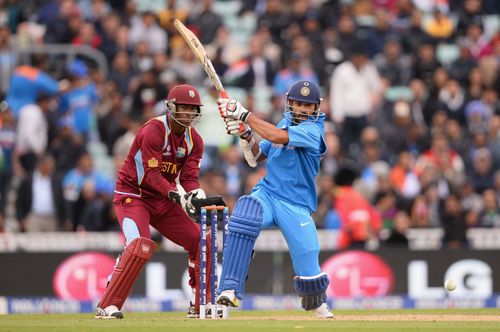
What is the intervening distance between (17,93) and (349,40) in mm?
5670

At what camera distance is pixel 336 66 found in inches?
862

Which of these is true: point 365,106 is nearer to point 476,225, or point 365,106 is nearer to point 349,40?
point 349,40

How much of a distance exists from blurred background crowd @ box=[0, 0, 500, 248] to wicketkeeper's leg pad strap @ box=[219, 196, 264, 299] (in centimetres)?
679

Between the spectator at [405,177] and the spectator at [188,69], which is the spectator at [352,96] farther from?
the spectator at [188,69]

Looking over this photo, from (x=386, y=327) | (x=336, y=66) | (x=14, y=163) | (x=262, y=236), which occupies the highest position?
(x=336, y=66)

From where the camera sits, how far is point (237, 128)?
12102 millimetres

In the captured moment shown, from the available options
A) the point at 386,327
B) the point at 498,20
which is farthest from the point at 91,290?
the point at 498,20

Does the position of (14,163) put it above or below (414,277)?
above

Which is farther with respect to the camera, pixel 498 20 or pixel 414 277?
pixel 498 20

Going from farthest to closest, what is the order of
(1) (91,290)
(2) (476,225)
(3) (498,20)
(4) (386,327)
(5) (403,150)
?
(3) (498,20)
(5) (403,150)
(2) (476,225)
(1) (91,290)
(4) (386,327)

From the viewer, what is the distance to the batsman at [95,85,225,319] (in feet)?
40.5

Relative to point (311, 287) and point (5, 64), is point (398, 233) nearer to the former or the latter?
point (311, 287)

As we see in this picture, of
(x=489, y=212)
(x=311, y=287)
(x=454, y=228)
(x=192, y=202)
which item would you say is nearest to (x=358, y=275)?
(x=454, y=228)

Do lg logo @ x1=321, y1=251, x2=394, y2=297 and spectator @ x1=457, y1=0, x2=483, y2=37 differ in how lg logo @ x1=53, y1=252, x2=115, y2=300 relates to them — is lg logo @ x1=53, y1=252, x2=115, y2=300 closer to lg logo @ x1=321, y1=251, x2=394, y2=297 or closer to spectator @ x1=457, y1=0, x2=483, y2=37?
lg logo @ x1=321, y1=251, x2=394, y2=297
